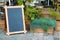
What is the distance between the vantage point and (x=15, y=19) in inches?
199

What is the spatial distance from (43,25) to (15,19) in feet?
2.52

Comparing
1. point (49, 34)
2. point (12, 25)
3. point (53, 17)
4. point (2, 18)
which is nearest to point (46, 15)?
point (53, 17)

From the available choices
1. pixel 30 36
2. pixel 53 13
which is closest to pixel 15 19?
pixel 30 36

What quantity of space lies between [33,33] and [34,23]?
270mm

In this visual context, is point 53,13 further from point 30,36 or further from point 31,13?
point 30,36

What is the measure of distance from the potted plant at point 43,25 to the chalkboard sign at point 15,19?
0.30 m

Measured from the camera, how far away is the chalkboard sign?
5.02 meters

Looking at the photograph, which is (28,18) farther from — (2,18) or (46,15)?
(2,18)

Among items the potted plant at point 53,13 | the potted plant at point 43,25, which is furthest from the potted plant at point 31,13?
the potted plant at point 53,13

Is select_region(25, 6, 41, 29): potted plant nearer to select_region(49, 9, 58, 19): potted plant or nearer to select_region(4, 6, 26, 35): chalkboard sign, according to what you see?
select_region(4, 6, 26, 35): chalkboard sign

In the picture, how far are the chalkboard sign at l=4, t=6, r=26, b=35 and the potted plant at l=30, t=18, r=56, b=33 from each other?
0.98ft

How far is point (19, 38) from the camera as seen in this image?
4688 millimetres

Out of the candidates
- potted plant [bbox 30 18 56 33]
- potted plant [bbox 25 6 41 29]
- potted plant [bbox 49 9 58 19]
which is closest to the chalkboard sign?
potted plant [bbox 25 6 41 29]

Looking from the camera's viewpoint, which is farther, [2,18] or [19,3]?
[2,18]
